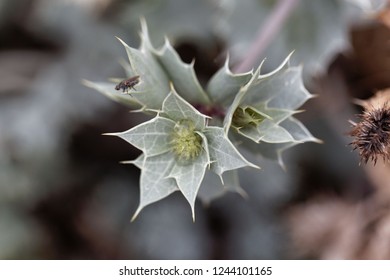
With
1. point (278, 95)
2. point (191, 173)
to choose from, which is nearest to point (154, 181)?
point (191, 173)

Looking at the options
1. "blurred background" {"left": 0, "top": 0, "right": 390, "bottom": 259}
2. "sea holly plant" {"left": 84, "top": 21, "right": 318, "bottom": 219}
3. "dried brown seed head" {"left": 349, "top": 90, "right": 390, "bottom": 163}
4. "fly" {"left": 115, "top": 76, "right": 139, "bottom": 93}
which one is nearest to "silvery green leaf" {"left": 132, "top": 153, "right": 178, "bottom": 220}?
"sea holly plant" {"left": 84, "top": 21, "right": 318, "bottom": 219}

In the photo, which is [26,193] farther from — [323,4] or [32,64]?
[323,4]

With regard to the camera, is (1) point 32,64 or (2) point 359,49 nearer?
(2) point 359,49

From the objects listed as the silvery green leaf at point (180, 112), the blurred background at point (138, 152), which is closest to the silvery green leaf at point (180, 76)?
the silvery green leaf at point (180, 112)

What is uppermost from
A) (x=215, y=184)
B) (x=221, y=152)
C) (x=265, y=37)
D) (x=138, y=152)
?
(x=265, y=37)

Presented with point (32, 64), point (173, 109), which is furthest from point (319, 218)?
point (32, 64)

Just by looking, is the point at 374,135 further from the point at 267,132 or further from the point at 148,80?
the point at 148,80
